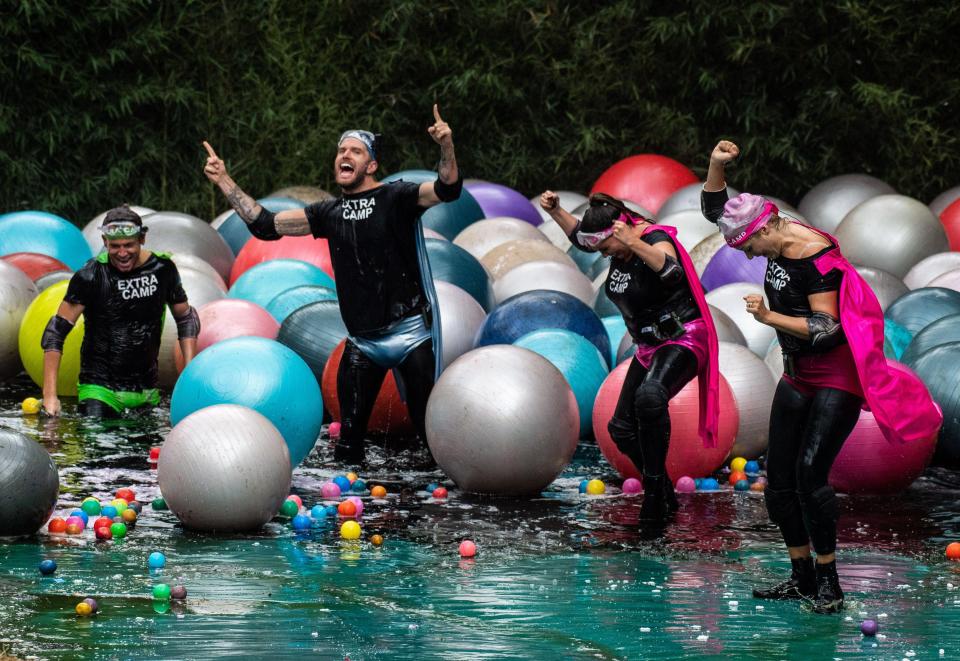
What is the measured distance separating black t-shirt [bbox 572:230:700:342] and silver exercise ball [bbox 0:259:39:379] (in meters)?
5.49

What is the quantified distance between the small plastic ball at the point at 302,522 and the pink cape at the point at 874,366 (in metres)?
2.93

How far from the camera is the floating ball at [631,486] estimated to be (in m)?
8.37

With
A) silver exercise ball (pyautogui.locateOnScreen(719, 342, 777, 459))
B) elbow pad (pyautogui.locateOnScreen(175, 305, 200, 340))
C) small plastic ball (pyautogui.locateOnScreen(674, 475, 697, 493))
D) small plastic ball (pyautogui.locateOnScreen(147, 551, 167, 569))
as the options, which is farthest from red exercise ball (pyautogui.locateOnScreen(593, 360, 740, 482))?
elbow pad (pyautogui.locateOnScreen(175, 305, 200, 340))

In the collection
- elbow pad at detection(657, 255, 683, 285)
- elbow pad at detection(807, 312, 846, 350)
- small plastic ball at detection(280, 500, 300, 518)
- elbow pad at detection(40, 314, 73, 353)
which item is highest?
elbow pad at detection(657, 255, 683, 285)

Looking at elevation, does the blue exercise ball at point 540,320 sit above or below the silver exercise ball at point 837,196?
below

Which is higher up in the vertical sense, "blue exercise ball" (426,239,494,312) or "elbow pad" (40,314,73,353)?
"blue exercise ball" (426,239,494,312)

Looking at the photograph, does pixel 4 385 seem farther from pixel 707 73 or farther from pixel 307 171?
pixel 707 73

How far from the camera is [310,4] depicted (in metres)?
17.7

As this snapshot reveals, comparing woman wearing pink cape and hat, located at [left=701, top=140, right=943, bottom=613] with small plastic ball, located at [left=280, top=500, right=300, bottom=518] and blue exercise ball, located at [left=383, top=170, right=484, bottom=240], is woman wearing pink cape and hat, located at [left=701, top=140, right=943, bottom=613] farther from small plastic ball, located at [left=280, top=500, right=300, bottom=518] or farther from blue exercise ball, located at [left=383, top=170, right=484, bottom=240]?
blue exercise ball, located at [left=383, top=170, right=484, bottom=240]

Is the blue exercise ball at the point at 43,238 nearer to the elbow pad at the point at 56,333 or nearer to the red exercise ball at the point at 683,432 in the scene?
the elbow pad at the point at 56,333

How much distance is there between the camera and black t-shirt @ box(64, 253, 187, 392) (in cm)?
995

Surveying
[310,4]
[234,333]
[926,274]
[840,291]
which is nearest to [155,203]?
[310,4]

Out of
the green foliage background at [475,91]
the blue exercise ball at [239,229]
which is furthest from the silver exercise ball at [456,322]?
the green foliage background at [475,91]

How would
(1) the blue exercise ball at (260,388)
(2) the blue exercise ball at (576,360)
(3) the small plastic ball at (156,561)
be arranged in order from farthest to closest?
(2) the blue exercise ball at (576,360)
(1) the blue exercise ball at (260,388)
(3) the small plastic ball at (156,561)
